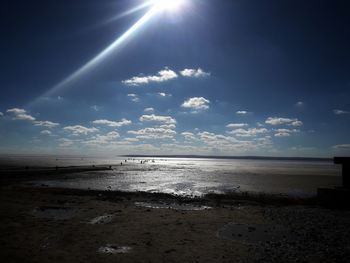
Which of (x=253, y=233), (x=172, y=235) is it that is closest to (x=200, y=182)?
(x=253, y=233)

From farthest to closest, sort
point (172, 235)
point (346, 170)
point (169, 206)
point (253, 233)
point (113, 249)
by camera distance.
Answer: point (346, 170) < point (169, 206) < point (253, 233) < point (172, 235) < point (113, 249)

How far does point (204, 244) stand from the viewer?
37.1ft

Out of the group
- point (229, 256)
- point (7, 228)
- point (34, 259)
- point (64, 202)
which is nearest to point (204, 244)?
point (229, 256)

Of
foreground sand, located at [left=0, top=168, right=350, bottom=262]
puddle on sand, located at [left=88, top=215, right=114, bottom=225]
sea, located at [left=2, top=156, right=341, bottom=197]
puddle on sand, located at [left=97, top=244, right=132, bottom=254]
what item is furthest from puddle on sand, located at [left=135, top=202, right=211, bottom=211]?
puddle on sand, located at [left=97, top=244, right=132, bottom=254]

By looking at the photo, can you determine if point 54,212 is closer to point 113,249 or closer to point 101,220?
point 101,220

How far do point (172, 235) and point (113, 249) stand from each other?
2.84 meters

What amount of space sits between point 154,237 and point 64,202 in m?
10.6

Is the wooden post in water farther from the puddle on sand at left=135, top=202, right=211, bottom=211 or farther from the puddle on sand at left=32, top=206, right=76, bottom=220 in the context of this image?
the puddle on sand at left=32, top=206, right=76, bottom=220

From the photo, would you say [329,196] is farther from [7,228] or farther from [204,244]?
[7,228]

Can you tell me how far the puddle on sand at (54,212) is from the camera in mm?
15834

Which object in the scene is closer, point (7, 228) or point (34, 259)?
point (34, 259)

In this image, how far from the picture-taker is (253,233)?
1306 cm

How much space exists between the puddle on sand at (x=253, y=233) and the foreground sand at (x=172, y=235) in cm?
4

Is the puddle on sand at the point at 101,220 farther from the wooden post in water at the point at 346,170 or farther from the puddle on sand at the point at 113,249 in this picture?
the wooden post in water at the point at 346,170
